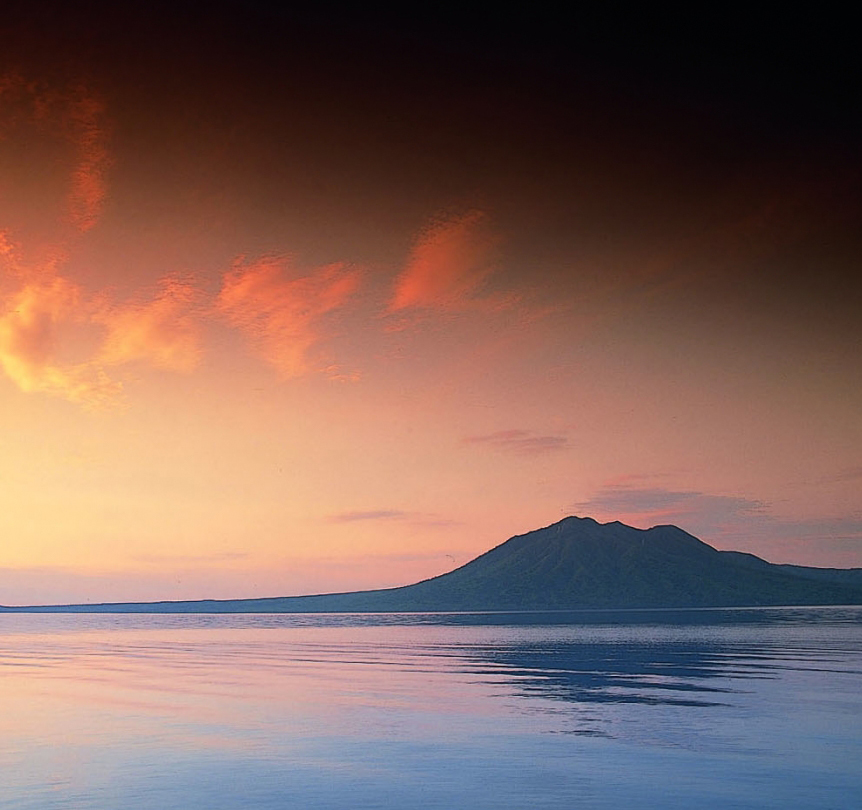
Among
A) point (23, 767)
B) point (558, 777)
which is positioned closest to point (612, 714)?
point (558, 777)

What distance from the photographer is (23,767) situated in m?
23.4

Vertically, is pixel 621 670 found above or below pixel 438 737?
above

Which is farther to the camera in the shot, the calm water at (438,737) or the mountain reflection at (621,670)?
the mountain reflection at (621,670)

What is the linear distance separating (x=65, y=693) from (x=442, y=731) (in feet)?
65.9

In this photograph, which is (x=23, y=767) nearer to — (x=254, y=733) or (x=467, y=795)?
(x=254, y=733)

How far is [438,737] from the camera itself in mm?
27453

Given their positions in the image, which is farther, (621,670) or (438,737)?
(621,670)

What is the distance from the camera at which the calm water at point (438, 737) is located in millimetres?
20094

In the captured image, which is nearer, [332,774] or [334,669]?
[332,774]

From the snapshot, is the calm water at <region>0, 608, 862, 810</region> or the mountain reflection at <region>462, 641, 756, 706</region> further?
the mountain reflection at <region>462, 641, 756, 706</region>

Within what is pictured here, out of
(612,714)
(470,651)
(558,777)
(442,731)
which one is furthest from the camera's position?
(470,651)

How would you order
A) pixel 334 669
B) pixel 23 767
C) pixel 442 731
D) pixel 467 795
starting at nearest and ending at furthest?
pixel 467 795, pixel 23 767, pixel 442 731, pixel 334 669

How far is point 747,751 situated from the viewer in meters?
24.6

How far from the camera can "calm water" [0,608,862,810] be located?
20094 mm
